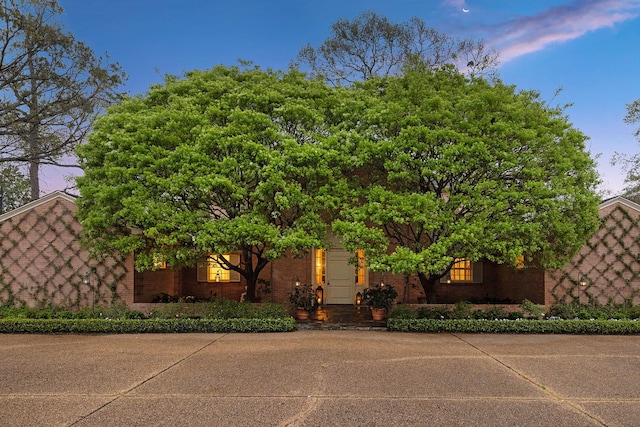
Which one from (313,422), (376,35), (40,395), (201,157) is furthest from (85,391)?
(376,35)

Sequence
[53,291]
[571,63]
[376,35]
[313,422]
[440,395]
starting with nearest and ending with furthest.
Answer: [313,422] < [440,395] < [53,291] < [571,63] < [376,35]

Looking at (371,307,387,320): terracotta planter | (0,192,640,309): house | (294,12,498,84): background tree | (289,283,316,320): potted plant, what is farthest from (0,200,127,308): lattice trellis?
(294,12,498,84): background tree

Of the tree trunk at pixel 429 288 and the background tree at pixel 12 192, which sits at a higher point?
the background tree at pixel 12 192

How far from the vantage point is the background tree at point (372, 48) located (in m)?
18.6

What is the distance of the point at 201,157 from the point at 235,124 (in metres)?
1.09

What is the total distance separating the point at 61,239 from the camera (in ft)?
40.8

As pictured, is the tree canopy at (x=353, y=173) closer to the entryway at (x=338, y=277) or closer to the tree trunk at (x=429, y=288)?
the tree trunk at (x=429, y=288)

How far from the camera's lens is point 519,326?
10.3 m

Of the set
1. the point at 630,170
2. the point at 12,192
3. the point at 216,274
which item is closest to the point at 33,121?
the point at 216,274

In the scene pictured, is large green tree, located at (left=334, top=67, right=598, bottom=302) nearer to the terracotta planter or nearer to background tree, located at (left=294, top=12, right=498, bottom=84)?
the terracotta planter

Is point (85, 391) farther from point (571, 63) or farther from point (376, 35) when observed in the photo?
point (376, 35)

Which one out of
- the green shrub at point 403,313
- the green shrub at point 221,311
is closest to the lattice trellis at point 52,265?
the green shrub at point 221,311

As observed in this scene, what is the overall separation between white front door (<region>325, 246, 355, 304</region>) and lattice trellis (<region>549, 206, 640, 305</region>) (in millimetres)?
5919

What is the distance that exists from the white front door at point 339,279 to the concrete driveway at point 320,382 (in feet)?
16.8
